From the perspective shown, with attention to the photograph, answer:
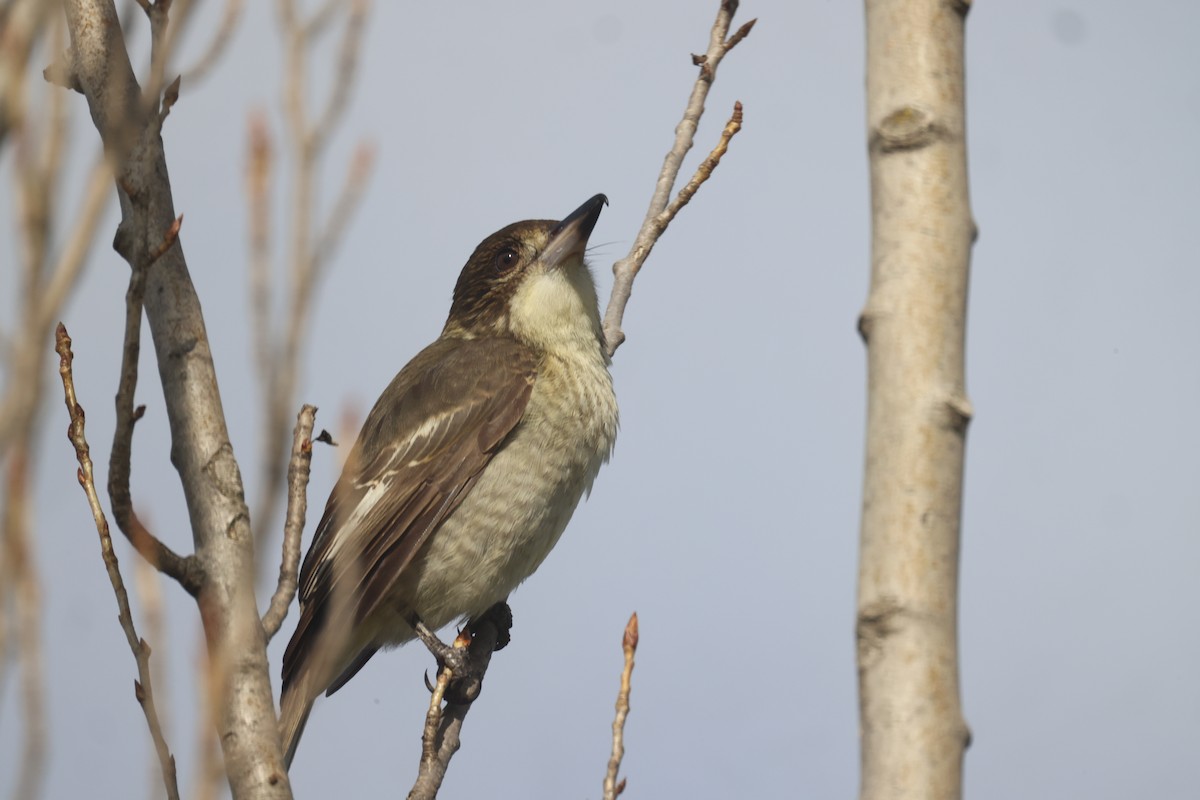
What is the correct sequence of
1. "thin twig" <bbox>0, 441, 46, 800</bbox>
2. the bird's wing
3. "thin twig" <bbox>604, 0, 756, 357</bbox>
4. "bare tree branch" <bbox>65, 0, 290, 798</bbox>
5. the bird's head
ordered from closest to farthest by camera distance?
"thin twig" <bbox>0, 441, 46, 800</bbox>, "bare tree branch" <bbox>65, 0, 290, 798</bbox>, "thin twig" <bbox>604, 0, 756, 357</bbox>, the bird's wing, the bird's head

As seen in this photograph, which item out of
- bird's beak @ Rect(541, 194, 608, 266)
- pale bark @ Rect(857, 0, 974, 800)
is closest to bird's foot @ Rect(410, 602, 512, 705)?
bird's beak @ Rect(541, 194, 608, 266)

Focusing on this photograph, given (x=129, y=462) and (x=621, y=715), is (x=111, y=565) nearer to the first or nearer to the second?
(x=129, y=462)

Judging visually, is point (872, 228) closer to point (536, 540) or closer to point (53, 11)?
point (53, 11)

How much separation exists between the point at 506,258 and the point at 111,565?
369cm

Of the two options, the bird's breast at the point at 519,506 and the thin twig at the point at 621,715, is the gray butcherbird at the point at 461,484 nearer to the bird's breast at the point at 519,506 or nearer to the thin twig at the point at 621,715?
the bird's breast at the point at 519,506

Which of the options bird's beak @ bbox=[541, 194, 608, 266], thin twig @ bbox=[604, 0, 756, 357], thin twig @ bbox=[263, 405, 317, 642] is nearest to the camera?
thin twig @ bbox=[263, 405, 317, 642]

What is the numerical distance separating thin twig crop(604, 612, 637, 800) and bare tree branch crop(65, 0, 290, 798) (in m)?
0.64

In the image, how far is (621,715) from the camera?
3.00m

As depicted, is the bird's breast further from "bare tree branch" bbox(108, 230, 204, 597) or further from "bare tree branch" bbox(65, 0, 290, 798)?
"bare tree branch" bbox(108, 230, 204, 597)

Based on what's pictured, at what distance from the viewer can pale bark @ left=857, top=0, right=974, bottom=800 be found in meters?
1.90

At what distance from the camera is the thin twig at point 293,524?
9.12 feet

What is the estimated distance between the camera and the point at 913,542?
193 cm

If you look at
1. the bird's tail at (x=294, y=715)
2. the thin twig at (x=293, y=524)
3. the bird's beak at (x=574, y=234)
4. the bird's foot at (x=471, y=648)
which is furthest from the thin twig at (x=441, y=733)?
the bird's beak at (x=574, y=234)

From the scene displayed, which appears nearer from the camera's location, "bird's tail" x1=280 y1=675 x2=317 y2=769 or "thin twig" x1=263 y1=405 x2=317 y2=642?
"thin twig" x1=263 y1=405 x2=317 y2=642
